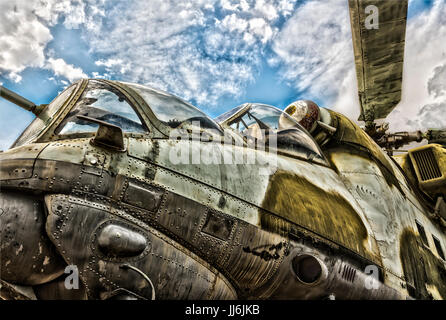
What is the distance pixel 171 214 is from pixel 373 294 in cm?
247

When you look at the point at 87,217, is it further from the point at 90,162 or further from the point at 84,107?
the point at 84,107

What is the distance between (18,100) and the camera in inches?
141

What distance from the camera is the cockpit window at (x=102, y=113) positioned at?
9.70 ft

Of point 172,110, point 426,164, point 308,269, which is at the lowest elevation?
point 308,269

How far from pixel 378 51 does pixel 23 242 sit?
7941 millimetres

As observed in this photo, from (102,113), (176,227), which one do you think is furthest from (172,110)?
(176,227)

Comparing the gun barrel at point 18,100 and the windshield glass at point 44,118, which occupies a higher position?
the gun barrel at point 18,100

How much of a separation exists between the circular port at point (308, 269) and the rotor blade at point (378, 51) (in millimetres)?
5765

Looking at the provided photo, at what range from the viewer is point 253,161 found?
3.67 metres

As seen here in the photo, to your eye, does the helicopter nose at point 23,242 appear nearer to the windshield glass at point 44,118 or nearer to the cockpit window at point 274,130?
the windshield glass at point 44,118

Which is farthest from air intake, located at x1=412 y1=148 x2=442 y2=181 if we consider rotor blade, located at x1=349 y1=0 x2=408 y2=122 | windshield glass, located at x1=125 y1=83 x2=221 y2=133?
windshield glass, located at x1=125 y1=83 x2=221 y2=133

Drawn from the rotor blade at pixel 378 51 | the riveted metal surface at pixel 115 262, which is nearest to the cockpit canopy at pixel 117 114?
the riveted metal surface at pixel 115 262

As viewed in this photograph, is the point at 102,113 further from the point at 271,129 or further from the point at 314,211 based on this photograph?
the point at 271,129
